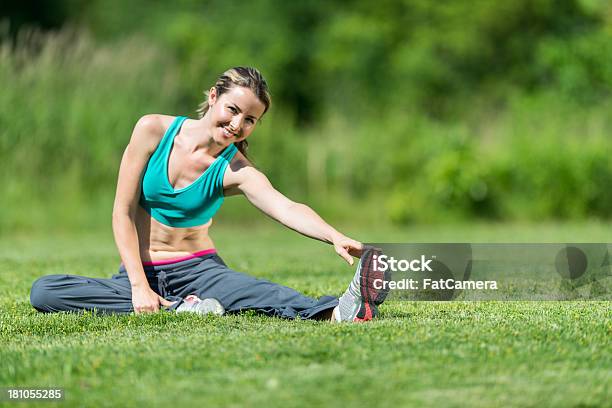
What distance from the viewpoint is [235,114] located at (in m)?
4.96

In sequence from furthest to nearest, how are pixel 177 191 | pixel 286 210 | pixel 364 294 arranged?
pixel 177 191 → pixel 286 210 → pixel 364 294

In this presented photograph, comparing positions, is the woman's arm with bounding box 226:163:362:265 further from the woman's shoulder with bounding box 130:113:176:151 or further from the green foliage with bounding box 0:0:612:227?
the green foliage with bounding box 0:0:612:227

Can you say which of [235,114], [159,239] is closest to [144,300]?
[159,239]

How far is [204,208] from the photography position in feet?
17.1

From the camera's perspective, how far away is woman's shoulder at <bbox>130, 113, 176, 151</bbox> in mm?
5125

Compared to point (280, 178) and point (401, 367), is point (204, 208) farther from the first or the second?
point (280, 178)

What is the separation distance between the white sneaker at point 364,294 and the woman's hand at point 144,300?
939mm

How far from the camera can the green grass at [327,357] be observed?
10.6 ft

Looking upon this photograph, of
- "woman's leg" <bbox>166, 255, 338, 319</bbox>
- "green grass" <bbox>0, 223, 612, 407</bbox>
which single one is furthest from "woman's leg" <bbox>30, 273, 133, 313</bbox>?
"woman's leg" <bbox>166, 255, 338, 319</bbox>

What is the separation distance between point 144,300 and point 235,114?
103cm

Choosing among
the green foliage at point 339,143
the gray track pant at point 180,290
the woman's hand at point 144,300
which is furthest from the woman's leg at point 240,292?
the green foliage at point 339,143

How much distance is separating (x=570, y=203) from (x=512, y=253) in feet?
22.4

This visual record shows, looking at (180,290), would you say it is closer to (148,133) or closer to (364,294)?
(148,133)

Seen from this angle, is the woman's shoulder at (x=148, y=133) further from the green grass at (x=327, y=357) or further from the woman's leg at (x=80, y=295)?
the green grass at (x=327, y=357)
